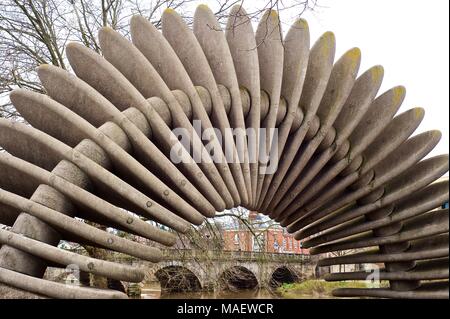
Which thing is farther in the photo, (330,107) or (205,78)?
(330,107)

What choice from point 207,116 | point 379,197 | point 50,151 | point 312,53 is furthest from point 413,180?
point 50,151

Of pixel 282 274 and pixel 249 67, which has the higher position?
pixel 249 67

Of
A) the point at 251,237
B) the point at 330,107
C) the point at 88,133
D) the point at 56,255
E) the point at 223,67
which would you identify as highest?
the point at 251,237

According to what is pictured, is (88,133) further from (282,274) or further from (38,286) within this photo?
(282,274)

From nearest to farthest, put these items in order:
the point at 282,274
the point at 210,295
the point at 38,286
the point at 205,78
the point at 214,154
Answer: the point at 38,286 < the point at 214,154 < the point at 205,78 < the point at 210,295 < the point at 282,274

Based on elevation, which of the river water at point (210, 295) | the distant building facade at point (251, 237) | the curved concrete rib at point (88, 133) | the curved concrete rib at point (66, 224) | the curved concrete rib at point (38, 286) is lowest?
the curved concrete rib at point (38, 286)

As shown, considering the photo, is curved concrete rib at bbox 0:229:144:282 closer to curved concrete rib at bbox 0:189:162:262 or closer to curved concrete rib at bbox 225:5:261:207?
curved concrete rib at bbox 0:189:162:262

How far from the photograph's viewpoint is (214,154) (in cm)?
477

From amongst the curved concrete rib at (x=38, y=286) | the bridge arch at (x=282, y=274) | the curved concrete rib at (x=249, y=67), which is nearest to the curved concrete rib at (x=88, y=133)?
the curved concrete rib at (x=249, y=67)

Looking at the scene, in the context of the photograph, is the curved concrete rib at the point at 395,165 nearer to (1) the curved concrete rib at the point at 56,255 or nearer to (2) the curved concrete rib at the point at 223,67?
(2) the curved concrete rib at the point at 223,67

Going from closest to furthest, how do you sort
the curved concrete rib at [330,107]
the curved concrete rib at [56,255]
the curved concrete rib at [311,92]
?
1. the curved concrete rib at [56,255]
2. the curved concrete rib at [311,92]
3. the curved concrete rib at [330,107]

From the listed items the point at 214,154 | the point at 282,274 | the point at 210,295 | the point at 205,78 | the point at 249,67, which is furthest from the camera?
the point at 282,274

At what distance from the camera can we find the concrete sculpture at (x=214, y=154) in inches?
151

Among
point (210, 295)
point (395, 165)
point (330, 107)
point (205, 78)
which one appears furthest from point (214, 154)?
point (210, 295)
